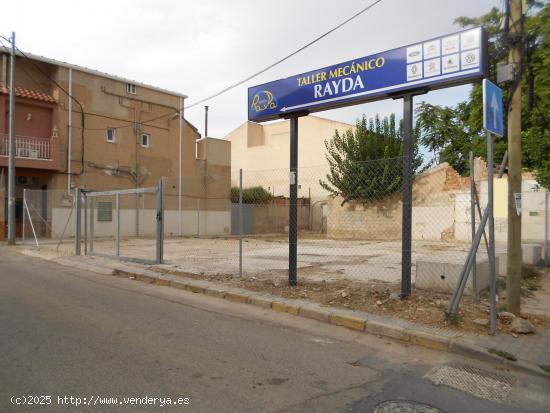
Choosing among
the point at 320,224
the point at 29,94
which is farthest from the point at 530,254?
the point at 320,224

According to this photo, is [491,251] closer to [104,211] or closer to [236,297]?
[236,297]

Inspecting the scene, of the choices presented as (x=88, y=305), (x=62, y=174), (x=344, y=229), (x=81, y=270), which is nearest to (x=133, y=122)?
(x=62, y=174)

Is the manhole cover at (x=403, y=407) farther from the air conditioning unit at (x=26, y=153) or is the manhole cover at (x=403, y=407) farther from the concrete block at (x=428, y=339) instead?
the air conditioning unit at (x=26, y=153)

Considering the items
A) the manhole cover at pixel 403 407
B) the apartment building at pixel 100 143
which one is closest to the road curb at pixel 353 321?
the manhole cover at pixel 403 407

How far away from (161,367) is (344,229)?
23792 millimetres

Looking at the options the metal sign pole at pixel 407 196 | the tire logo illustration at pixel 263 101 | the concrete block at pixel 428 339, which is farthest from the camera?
the tire logo illustration at pixel 263 101

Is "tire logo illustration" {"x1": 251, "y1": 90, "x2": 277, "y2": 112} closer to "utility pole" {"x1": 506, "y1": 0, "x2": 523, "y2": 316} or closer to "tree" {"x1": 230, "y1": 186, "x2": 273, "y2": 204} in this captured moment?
"utility pole" {"x1": 506, "y1": 0, "x2": 523, "y2": 316}

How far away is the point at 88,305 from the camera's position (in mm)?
7277

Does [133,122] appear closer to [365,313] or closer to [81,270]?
[81,270]

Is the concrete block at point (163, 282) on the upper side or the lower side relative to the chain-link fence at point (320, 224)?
lower

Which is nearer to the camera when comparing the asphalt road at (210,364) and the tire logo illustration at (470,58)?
the asphalt road at (210,364)

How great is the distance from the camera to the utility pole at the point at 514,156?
6.04 meters

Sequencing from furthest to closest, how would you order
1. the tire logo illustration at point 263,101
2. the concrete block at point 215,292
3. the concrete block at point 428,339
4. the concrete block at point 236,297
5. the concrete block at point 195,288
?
the tire logo illustration at point 263,101
the concrete block at point 195,288
the concrete block at point 215,292
the concrete block at point 236,297
the concrete block at point 428,339

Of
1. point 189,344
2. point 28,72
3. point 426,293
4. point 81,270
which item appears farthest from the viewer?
point 28,72
